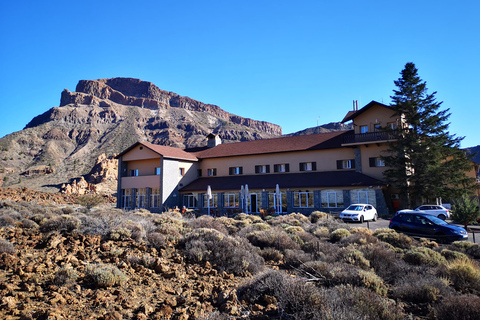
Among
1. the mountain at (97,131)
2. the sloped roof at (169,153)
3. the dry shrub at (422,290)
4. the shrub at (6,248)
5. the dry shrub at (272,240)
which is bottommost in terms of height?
the dry shrub at (422,290)

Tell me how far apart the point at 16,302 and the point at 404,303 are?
24.4 feet

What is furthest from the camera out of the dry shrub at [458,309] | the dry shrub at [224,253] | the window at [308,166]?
the window at [308,166]

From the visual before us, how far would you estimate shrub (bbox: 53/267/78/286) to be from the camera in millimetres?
6293

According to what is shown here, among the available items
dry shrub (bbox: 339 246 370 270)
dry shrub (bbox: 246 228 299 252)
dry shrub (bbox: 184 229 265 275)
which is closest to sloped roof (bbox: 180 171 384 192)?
dry shrub (bbox: 246 228 299 252)

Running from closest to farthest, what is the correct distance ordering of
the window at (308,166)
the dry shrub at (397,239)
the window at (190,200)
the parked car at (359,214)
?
the dry shrub at (397,239) → the parked car at (359,214) → the window at (308,166) → the window at (190,200)

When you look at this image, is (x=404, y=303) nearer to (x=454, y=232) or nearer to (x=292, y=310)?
(x=292, y=310)

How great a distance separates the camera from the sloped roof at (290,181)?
1113 inches

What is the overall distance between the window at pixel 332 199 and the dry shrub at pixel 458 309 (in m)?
23.3

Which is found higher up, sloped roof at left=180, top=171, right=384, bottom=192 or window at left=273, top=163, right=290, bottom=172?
window at left=273, top=163, right=290, bottom=172

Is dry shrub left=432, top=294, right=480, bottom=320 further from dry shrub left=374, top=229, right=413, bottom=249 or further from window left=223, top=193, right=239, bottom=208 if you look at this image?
window left=223, top=193, right=239, bottom=208

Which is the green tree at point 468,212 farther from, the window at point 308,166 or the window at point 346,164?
the window at point 308,166

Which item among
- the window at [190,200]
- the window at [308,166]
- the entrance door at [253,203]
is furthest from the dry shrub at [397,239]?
the window at [190,200]

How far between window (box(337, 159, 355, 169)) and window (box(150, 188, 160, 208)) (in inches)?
767

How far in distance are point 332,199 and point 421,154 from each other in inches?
354
